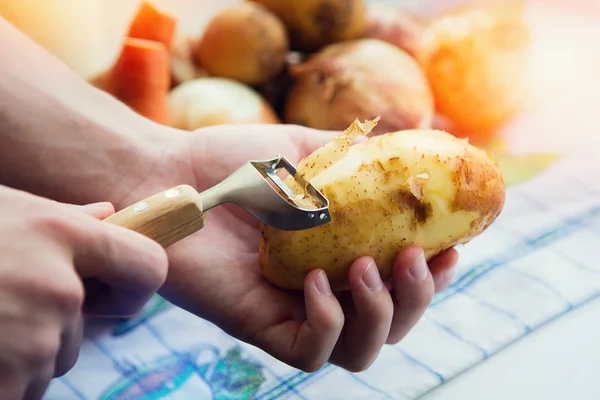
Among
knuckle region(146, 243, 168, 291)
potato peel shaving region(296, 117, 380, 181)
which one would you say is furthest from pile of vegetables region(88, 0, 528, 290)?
knuckle region(146, 243, 168, 291)

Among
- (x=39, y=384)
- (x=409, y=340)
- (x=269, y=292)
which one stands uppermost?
(x=39, y=384)

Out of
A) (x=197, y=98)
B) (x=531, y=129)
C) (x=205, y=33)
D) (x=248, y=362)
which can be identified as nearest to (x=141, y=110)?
(x=197, y=98)

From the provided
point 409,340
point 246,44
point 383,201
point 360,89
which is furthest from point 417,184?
point 246,44

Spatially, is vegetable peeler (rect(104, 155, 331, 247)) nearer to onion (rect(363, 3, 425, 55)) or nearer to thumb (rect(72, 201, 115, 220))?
thumb (rect(72, 201, 115, 220))

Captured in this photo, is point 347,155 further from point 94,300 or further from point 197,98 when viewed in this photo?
point 197,98

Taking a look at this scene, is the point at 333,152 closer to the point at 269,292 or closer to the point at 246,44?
the point at 269,292

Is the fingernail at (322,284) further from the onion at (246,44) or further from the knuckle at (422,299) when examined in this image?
the onion at (246,44)
